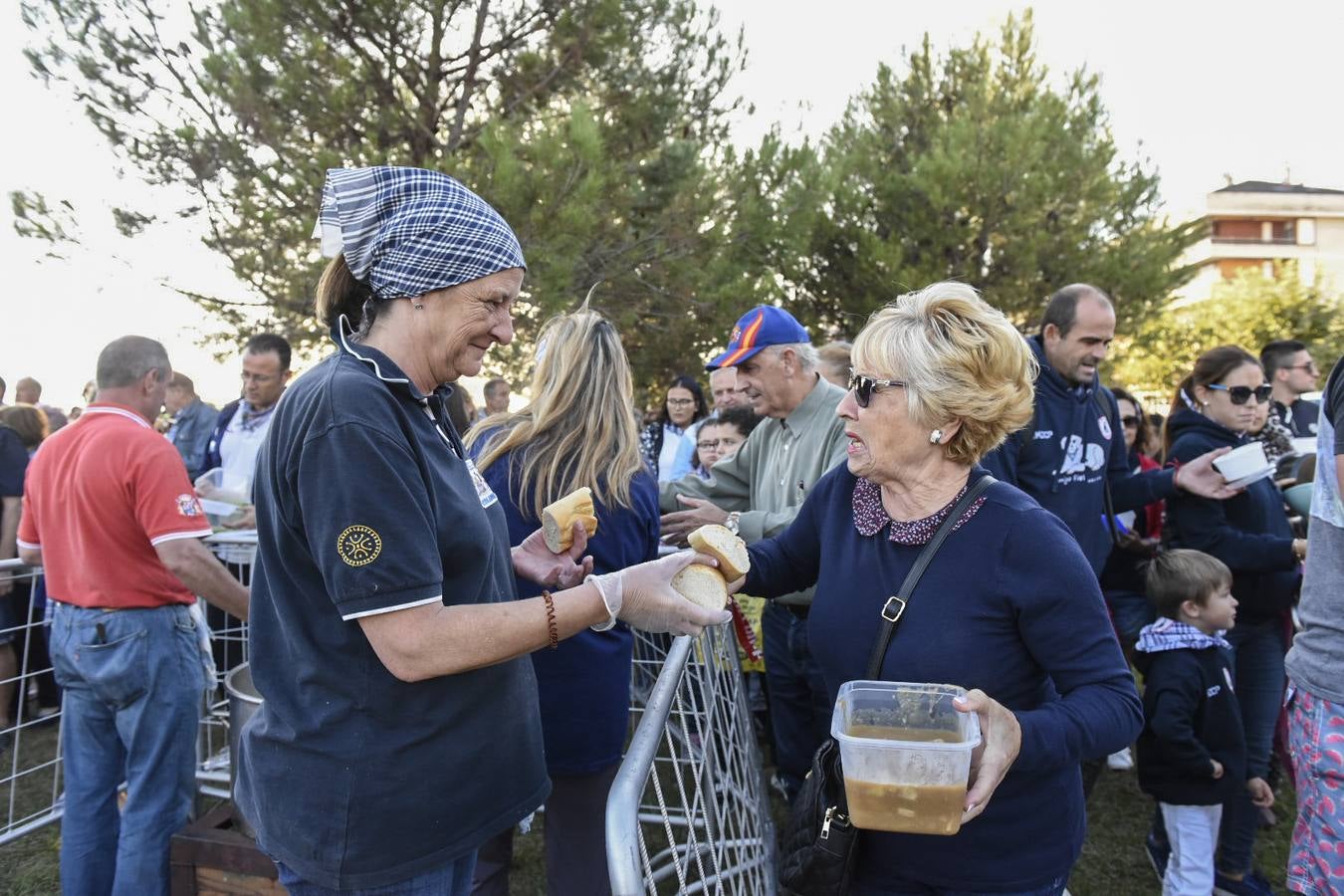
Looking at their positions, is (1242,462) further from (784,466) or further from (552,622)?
(552,622)

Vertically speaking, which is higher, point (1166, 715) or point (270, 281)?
point (270, 281)

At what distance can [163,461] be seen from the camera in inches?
119

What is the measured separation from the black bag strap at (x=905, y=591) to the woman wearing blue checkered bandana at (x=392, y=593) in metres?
0.39

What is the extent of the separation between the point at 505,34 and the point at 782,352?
714 cm

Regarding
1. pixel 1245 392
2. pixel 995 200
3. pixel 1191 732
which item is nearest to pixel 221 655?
pixel 1191 732

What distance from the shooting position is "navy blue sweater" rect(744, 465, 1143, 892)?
5.27 feet

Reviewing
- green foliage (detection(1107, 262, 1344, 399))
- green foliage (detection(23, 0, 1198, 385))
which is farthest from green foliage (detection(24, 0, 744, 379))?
green foliage (detection(1107, 262, 1344, 399))

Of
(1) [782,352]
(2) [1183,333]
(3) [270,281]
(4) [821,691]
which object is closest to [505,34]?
(3) [270,281]

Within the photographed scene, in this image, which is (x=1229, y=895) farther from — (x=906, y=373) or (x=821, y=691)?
(x=906, y=373)

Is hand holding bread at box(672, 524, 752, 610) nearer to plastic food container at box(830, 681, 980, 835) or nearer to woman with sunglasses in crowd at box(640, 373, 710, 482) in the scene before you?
plastic food container at box(830, 681, 980, 835)

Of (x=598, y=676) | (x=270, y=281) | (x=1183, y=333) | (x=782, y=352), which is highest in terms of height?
(x=1183, y=333)

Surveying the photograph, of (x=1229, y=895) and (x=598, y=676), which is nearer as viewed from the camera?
(x=598, y=676)

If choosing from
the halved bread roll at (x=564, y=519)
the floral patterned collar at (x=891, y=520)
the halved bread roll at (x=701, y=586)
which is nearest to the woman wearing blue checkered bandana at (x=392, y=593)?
the halved bread roll at (x=701, y=586)

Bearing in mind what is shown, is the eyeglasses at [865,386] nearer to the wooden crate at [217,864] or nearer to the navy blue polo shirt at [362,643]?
the navy blue polo shirt at [362,643]
